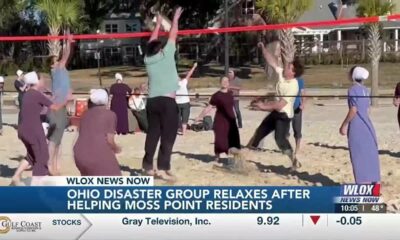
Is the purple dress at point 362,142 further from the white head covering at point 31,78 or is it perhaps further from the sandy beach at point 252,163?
the white head covering at point 31,78

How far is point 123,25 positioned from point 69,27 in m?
0.30

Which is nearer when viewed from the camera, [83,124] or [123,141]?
[83,124]

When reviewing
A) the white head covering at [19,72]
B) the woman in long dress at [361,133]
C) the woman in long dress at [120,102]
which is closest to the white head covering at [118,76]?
the woman in long dress at [120,102]

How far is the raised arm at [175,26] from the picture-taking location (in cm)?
404

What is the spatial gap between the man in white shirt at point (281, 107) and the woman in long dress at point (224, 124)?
166 mm

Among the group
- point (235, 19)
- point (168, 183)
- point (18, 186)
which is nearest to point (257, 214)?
point (168, 183)

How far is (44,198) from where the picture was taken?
163 inches

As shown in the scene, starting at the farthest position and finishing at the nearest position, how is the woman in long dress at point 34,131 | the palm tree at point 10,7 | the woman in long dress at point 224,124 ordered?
the woman in long dress at point 224,124 → the woman in long dress at point 34,131 → the palm tree at point 10,7

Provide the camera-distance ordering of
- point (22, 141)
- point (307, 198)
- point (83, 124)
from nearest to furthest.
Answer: point (307, 198) < point (83, 124) < point (22, 141)

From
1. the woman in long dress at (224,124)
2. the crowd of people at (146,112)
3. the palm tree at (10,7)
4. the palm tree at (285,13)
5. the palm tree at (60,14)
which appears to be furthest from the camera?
the woman in long dress at (224,124)

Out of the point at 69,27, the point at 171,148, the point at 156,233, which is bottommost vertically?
the point at 156,233

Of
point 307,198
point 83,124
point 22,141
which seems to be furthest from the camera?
point 22,141

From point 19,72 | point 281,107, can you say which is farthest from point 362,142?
point 19,72

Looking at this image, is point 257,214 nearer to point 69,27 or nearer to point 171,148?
point 171,148
